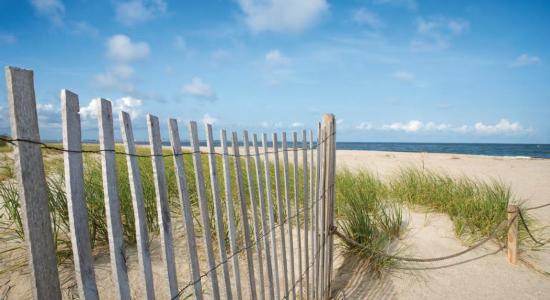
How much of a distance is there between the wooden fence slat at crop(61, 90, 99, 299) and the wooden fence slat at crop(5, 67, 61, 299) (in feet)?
0.28

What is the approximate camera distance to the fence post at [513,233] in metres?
4.17

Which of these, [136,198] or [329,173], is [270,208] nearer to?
[329,173]

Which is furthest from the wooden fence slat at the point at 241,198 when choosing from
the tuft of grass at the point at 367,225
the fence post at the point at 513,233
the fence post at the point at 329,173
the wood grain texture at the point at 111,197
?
the fence post at the point at 513,233

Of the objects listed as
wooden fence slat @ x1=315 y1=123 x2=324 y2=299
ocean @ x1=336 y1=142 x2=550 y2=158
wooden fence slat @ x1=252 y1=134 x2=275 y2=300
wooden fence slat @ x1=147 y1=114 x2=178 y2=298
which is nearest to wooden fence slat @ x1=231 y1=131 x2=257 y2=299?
wooden fence slat @ x1=252 y1=134 x2=275 y2=300

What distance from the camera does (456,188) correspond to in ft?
19.0

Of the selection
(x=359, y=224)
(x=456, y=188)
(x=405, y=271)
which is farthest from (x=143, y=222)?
(x=456, y=188)

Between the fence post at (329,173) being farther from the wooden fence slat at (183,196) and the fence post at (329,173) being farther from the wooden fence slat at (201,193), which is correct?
the wooden fence slat at (183,196)

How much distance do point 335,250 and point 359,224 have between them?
1.86ft

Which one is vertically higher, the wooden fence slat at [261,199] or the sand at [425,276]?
the wooden fence slat at [261,199]

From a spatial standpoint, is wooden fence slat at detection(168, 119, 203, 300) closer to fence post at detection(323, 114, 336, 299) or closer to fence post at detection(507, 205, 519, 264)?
fence post at detection(323, 114, 336, 299)

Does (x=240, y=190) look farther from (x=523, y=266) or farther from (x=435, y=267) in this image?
(x=523, y=266)

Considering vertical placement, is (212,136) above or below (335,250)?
above

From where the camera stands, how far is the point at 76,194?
1.21 metres

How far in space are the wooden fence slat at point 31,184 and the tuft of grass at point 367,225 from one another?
3.29 m
